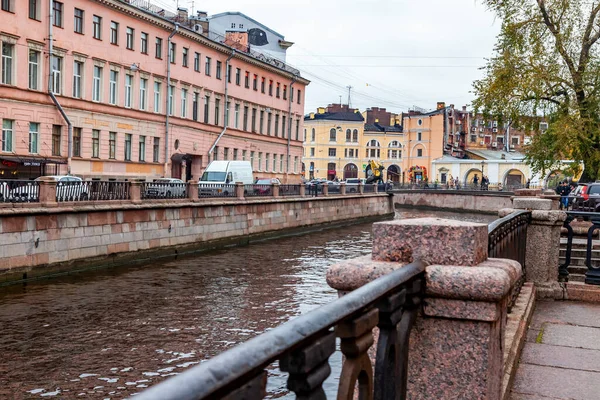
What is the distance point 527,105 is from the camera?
2877 cm

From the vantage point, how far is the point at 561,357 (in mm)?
5656

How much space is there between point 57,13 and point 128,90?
677 cm

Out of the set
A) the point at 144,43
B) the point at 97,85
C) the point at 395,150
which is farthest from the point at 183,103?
the point at 395,150

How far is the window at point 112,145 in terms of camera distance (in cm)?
3762

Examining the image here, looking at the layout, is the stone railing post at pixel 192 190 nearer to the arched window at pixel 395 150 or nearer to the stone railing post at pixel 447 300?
the stone railing post at pixel 447 300

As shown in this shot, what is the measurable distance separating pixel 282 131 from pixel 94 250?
3944 centimetres

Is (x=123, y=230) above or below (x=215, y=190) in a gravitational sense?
below

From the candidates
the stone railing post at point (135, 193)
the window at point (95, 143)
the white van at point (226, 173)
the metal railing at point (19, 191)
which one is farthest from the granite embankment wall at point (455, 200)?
the metal railing at point (19, 191)

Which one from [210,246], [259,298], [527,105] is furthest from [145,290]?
[527,105]

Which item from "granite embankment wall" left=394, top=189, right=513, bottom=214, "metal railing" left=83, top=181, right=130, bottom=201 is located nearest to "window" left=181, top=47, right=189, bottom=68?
"metal railing" left=83, top=181, right=130, bottom=201

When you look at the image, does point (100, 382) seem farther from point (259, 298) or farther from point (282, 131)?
point (282, 131)

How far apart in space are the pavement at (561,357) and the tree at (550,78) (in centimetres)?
2020

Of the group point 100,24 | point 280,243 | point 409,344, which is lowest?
point 280,243

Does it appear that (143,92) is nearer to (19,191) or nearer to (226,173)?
(226,173)
